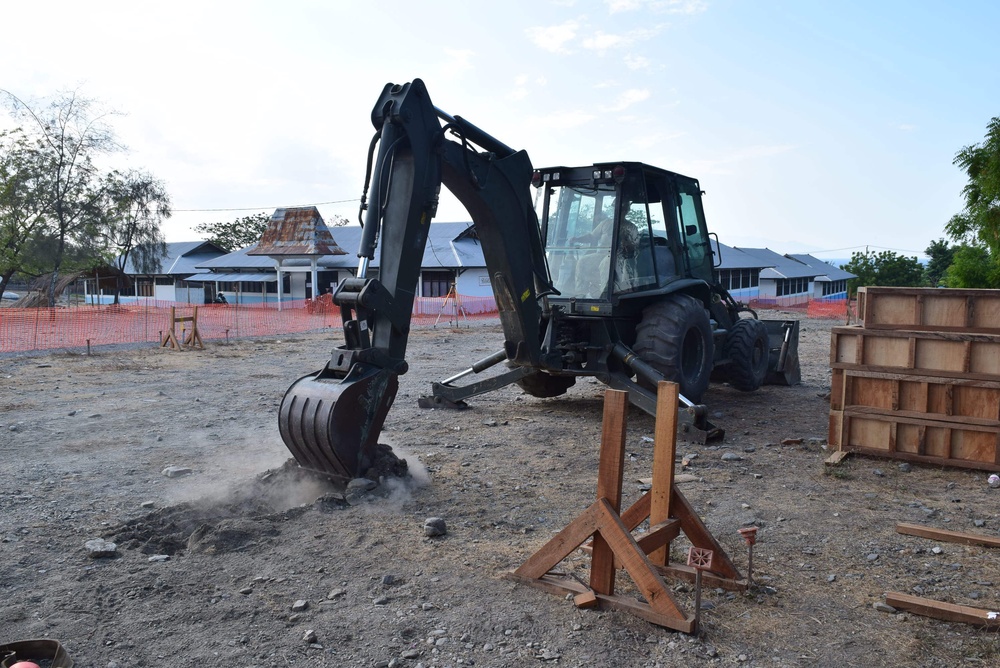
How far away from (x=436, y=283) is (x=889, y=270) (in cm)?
2578

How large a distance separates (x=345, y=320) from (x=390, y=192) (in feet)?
3.32

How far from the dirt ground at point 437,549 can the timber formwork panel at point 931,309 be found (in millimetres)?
1243

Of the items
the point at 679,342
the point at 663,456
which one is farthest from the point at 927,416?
the point at 663,456

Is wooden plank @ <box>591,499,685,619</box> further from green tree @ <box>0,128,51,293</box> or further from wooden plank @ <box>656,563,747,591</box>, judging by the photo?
green tree @ <box>0,128,51,293</box>

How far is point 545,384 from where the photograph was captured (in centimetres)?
977

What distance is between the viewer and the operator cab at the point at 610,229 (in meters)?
8.49

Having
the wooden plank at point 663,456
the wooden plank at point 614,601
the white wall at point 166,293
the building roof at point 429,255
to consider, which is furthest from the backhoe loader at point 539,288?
the white wall at point 166,293

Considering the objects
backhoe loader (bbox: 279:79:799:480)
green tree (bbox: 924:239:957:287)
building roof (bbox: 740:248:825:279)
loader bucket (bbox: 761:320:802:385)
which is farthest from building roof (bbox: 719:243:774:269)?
backhoe loader (bbox: 279:79:799:480)

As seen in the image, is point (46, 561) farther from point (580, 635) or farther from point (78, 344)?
point (78, 344)

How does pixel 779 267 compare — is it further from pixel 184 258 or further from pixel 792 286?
pixel 184 258

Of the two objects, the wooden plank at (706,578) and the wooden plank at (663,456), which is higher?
the wooden plank at (663,456)

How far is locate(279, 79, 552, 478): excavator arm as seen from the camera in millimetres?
5566

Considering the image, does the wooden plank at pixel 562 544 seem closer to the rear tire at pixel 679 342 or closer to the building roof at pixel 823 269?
the rear tire at pixel 679 342

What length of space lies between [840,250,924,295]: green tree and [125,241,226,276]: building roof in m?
39.4
